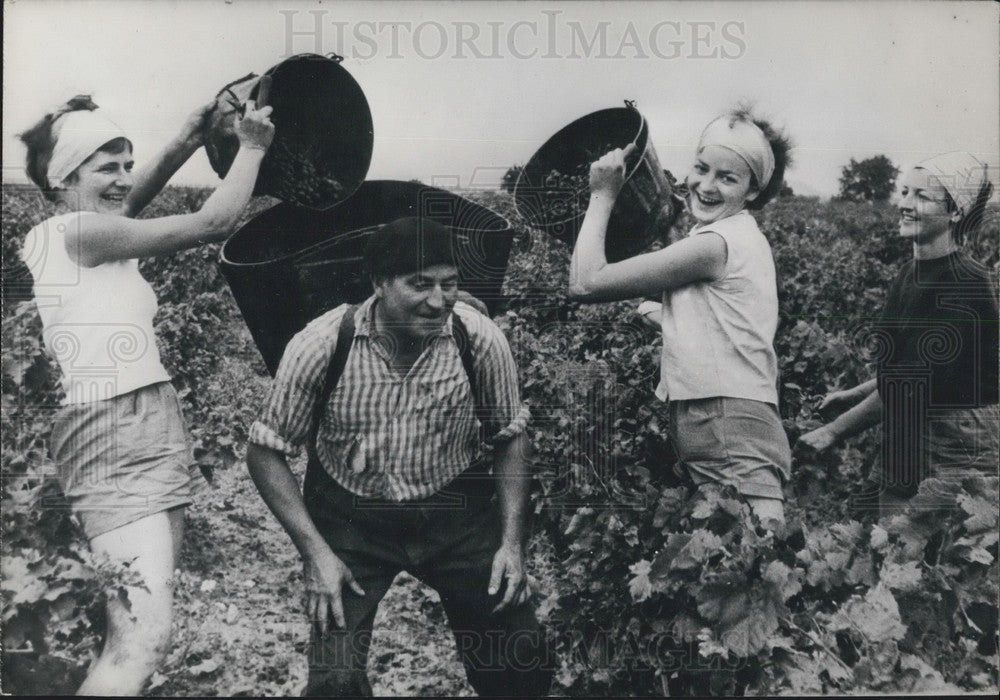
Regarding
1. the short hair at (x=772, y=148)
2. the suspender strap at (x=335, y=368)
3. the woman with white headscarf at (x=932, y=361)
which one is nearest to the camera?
the suspender strap at (x=335, y=368)

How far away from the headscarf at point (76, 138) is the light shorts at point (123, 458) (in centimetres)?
98

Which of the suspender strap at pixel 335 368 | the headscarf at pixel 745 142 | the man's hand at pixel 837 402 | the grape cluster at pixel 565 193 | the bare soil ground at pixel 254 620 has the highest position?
the headscarf at pixel 745 142

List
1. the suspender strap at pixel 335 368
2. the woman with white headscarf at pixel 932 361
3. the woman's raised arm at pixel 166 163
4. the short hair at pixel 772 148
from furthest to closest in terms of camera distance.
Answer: the woman with white headscarf at pixel 932 361 < the short hair at pixel 772 148 < the woman's raised arm at pixel 166 163 < the suspender strap at pixel 335 368

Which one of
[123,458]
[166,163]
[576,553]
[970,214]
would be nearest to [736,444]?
[576,553]

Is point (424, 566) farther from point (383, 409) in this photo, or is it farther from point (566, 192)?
point (566, 192)

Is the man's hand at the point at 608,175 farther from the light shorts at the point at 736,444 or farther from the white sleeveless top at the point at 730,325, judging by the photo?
→ the light shorts at the point at 736,444

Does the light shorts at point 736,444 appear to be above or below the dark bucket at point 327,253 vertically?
below

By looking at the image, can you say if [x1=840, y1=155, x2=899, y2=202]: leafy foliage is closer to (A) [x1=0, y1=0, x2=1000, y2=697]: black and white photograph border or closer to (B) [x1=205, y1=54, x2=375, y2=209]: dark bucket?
(A) [x1=0, y1=0, x2=1000, y2=697]: black and white photograph border

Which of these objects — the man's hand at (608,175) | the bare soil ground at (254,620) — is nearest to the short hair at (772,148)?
the man's hand at (608,175)

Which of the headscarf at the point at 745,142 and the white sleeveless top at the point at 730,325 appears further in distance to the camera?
the headscarf at the point at 745,142

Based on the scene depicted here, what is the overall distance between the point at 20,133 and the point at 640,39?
8.85 ft

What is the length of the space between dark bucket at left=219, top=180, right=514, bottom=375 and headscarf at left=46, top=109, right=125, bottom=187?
2.32 ft

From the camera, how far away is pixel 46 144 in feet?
12.8

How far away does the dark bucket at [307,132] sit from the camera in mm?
3885
